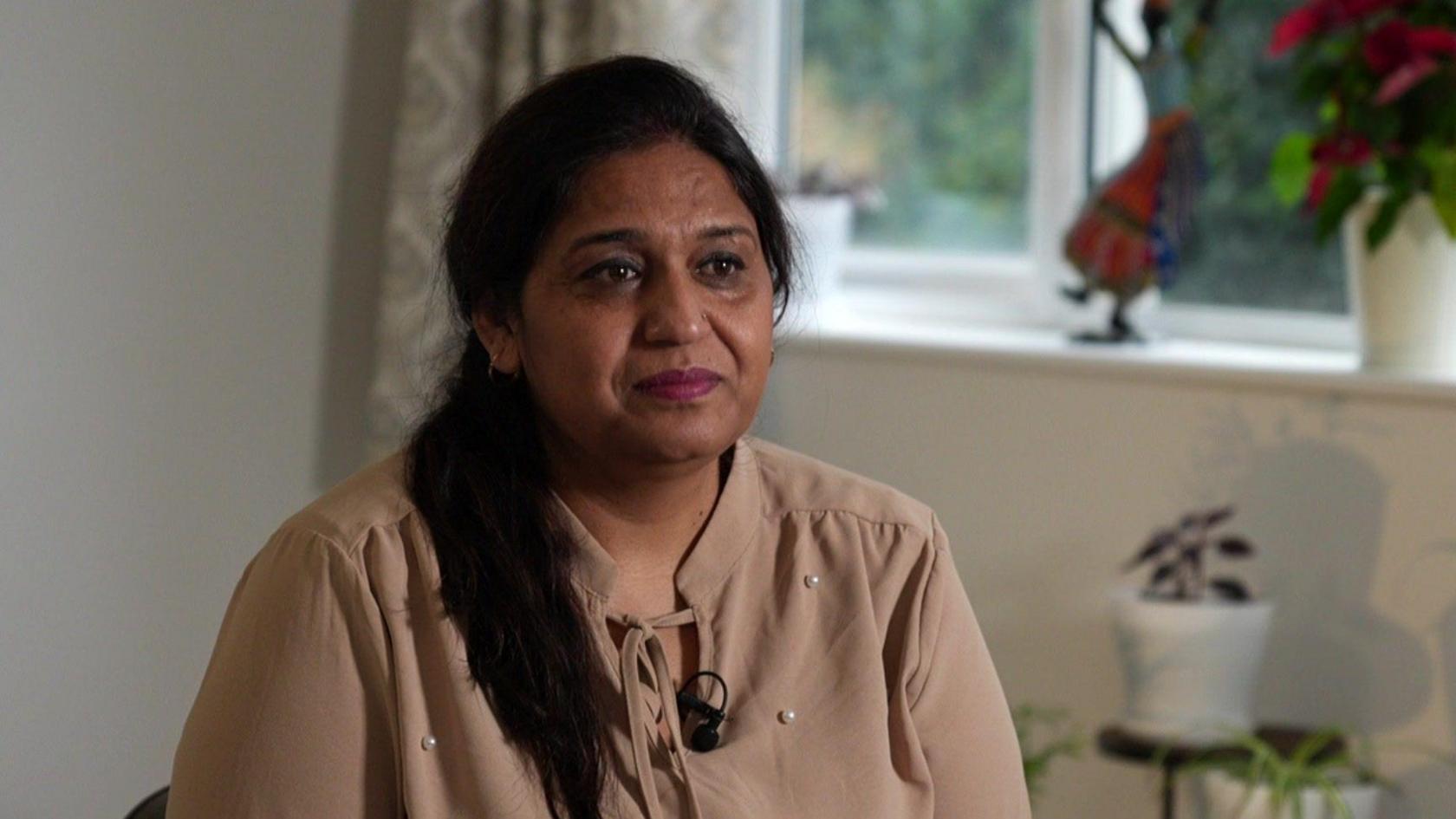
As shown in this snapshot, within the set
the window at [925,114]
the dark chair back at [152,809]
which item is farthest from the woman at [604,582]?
the window at [925,114]

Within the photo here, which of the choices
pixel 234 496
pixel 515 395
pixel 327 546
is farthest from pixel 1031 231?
Result: pixel 327 546

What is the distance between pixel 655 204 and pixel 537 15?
5.05 feet

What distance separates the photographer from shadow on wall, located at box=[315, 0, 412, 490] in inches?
119

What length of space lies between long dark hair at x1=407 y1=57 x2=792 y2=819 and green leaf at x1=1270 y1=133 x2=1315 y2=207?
125 cm

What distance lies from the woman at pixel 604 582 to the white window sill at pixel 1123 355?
0.94 m

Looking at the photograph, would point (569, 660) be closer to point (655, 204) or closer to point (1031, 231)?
point (655, 204)

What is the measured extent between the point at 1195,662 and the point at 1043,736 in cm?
41

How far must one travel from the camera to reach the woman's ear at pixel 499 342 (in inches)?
54.8

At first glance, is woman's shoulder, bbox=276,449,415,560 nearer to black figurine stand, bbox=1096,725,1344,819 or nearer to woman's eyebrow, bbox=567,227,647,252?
woman's eyebrow, bbox=567,227,647,252

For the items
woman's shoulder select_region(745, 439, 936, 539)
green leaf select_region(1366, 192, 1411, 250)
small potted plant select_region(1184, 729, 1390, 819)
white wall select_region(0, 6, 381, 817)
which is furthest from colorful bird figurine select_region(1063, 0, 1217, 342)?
white wall select_region(0, 6, 381, 817)

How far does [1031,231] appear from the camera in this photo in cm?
290

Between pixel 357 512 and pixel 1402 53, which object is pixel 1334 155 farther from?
pixel 357 512

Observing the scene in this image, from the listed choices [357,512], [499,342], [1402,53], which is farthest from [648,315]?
[1402,53]

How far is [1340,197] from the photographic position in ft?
7.57
